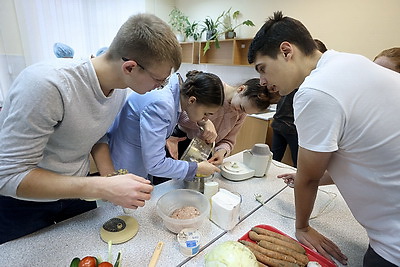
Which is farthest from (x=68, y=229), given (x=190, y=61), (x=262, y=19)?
(x=190, y=61)

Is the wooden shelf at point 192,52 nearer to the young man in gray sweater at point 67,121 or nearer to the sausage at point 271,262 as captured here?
the young man in gray sweater at point 67,121

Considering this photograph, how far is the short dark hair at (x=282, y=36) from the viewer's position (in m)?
0.82

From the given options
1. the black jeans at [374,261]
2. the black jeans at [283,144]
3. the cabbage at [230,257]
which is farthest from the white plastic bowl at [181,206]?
the black jeans at [283,144]

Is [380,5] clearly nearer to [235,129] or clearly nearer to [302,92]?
[235,129]

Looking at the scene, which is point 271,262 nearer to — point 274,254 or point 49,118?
point 274,254

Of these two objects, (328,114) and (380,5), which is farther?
(380,5)

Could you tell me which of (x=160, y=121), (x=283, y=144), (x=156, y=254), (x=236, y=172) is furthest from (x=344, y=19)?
(x=156, y=254)

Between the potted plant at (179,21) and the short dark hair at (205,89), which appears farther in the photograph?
the potted plant at (179,21)

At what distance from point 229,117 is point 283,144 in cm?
128

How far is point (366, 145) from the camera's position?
63cm

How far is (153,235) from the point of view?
810mm

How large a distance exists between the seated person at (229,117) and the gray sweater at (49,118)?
527 mm

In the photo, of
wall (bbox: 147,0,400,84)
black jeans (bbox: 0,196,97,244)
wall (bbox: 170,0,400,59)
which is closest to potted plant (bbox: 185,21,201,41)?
wall (bbox: 147,0,400,84)

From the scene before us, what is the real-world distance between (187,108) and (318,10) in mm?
2555
